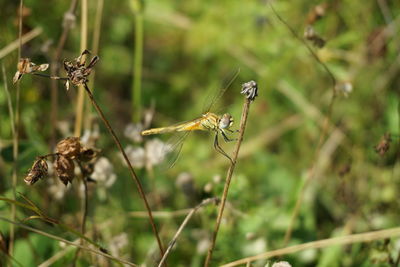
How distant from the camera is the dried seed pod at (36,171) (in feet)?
4.72

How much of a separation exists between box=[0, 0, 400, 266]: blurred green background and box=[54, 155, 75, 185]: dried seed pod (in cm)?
62

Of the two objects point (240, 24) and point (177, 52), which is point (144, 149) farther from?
point (177, 52)

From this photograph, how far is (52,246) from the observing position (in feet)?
7.34

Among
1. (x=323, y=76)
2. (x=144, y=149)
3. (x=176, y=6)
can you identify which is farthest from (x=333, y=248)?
(x=176, y=6)

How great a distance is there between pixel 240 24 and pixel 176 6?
0.69 meters

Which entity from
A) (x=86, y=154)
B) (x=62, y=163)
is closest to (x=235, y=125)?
(x=86, y=154)

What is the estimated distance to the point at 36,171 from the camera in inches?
57.1

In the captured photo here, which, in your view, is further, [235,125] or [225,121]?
[235,125]

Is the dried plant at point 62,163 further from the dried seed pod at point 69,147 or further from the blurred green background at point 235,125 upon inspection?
the blurred green background at point 235,125

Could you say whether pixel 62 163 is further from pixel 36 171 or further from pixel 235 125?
pixel 235 125

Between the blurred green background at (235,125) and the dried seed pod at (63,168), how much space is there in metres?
0.62

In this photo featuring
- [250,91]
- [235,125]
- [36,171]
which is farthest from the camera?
[235,125]

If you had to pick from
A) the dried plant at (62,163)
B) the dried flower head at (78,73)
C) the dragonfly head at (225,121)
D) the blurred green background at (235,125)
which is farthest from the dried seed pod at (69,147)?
the blurred green background at (235,125)

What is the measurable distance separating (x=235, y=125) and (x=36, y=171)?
210 centimetres
